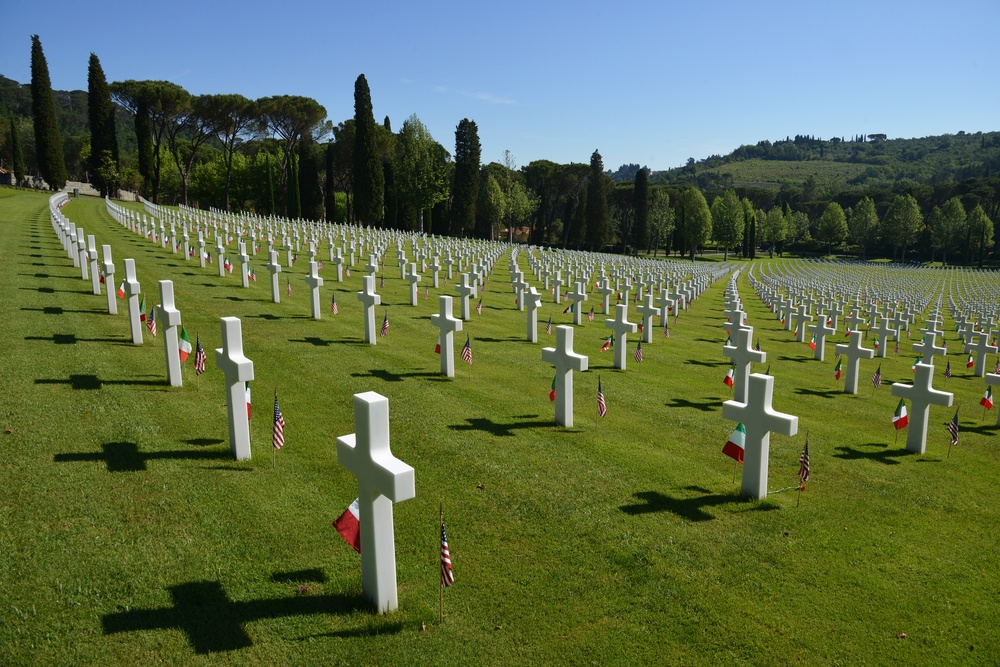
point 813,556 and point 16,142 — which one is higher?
point 16,142

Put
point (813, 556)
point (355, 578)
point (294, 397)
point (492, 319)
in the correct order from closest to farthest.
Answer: point (355, 578)
point (813, 556)
point (294, 397)
point (492, 319)

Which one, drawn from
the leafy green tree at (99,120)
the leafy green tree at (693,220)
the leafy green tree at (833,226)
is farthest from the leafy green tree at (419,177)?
the leafy green tree at (833,226)

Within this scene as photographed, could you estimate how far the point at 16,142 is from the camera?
68.2 m

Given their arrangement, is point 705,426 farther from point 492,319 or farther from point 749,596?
point 492,319

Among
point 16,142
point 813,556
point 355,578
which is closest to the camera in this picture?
point 355,578

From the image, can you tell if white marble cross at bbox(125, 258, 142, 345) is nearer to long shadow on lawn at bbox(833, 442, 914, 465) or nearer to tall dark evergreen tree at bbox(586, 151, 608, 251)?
long shadow on lawn at bbox(833, 442, 914, 465)

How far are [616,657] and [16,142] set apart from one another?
85732 mm

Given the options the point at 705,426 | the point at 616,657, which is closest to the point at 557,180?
the point at 705,426

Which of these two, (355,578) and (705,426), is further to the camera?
(705,426)

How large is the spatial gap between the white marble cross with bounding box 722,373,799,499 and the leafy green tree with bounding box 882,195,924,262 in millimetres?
107826

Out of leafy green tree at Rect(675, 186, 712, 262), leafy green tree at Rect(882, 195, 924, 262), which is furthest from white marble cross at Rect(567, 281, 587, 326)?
leafy green tree at Rect(882, 195, 924, 262)

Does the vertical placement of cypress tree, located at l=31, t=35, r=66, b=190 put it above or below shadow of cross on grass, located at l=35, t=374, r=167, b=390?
above

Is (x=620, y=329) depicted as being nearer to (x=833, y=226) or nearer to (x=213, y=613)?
(x=213, y=613)

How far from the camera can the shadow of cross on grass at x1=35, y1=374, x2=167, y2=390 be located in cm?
827
